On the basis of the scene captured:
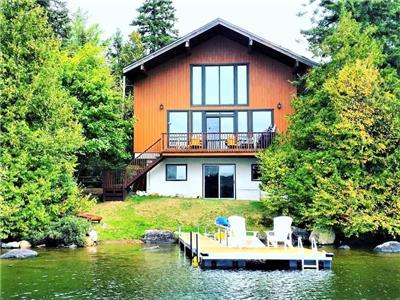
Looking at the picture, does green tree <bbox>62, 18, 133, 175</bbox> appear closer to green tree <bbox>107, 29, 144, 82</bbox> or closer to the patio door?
the patio door

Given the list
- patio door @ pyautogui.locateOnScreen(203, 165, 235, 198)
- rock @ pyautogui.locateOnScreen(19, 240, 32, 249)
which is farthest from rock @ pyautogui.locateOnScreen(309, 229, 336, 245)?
rock @ pyautogui.locateOnScreen(19, 240, 32, 249)

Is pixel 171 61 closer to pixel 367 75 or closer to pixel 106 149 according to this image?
pixel 106 149

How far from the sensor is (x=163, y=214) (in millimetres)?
26297

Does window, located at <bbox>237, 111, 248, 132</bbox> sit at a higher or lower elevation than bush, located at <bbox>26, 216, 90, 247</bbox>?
higher

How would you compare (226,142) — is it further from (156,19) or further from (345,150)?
(156,19)

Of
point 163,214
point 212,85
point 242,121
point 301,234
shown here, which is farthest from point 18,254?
point 212,85

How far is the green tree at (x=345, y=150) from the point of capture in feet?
72.9

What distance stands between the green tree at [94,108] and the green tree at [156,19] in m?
17.5

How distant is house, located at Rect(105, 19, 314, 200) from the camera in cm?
3071

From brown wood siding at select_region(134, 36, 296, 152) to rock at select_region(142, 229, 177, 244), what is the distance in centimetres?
864

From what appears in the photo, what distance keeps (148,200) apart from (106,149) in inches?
166

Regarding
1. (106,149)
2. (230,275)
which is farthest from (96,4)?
(230,275)

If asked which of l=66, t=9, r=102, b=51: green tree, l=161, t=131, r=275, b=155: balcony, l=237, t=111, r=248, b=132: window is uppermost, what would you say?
l=66, t=9, r=102, b=51: green tree

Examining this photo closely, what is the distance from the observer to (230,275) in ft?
49.5
